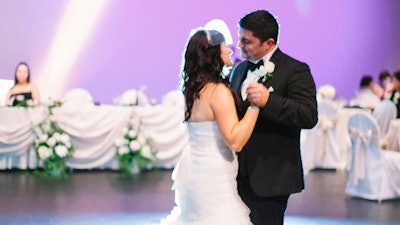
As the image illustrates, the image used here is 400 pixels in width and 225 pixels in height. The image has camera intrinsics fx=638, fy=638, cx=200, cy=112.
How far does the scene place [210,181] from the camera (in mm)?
2965

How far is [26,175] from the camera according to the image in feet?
23.4

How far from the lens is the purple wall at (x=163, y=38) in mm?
9938

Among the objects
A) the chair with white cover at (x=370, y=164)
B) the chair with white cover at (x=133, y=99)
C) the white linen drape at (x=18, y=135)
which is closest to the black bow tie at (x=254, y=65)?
the chair with white cover at (x=370, y=164)

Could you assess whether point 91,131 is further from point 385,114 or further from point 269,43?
point 269,43

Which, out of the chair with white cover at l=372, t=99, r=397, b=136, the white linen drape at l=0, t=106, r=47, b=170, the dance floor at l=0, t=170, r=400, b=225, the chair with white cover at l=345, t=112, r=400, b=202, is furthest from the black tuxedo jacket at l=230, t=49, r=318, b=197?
the white linen drape at l=0, t=106, r=47, b=170

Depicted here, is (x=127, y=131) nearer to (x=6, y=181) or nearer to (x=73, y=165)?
(x=73, y=165)

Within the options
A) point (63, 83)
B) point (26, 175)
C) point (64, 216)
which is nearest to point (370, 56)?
point (63, 83)

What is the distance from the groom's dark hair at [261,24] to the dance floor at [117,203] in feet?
8.37

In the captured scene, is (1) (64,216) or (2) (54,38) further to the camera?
(2) (54,38)

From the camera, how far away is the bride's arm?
2717 millimetres

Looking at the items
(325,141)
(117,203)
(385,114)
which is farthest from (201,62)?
(325,141)

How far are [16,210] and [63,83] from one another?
513 centimetres

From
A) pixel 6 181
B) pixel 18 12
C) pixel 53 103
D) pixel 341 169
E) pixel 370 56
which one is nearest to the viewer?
pixel 6 181

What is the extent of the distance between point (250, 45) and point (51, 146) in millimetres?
4763
